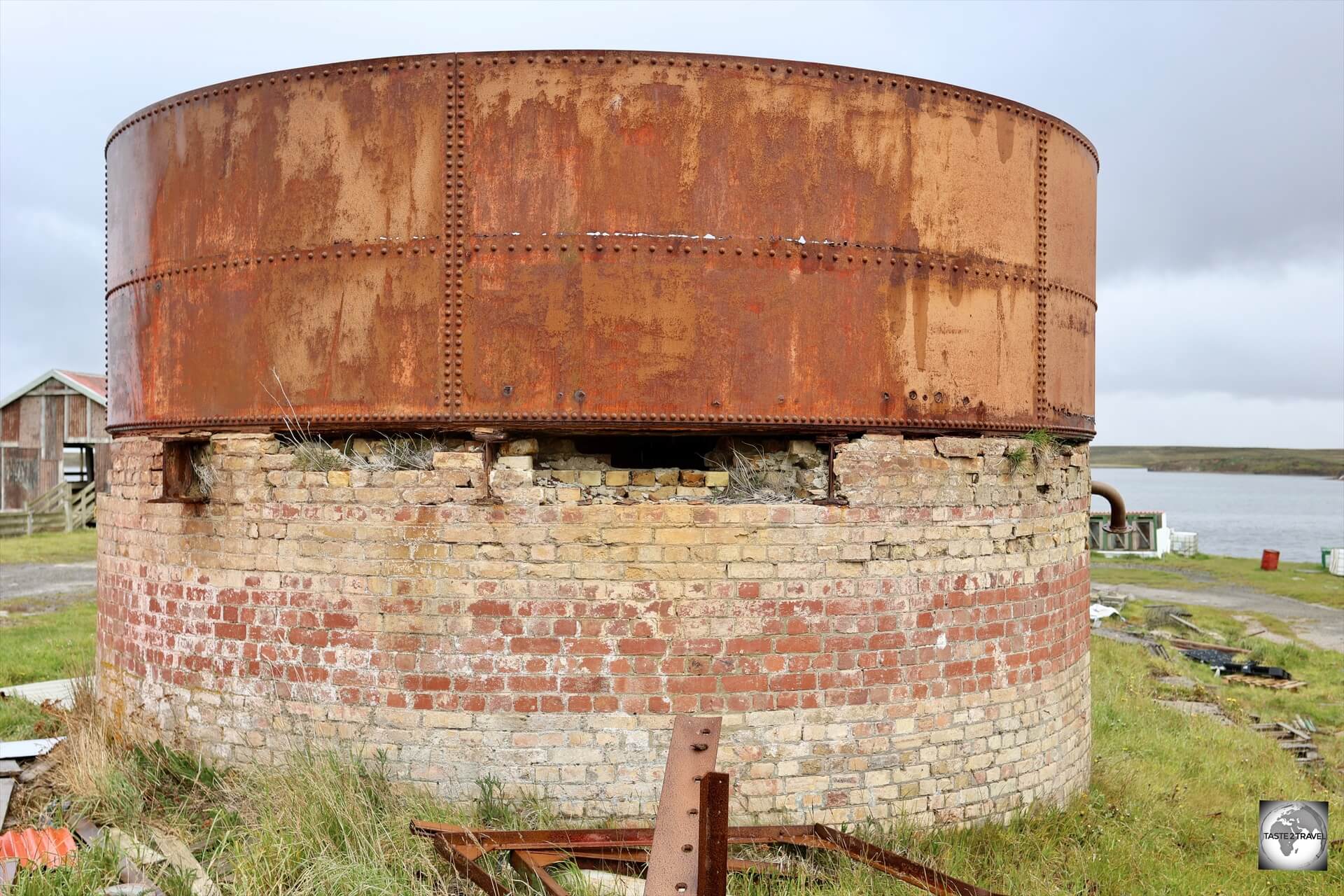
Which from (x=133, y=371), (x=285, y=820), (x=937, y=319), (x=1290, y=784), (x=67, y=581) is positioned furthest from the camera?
(x=67, y=581)

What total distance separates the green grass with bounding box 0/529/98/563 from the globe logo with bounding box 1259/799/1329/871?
20.8 m

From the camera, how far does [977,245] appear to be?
20.3 ft

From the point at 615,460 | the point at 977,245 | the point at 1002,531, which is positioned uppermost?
the point at 977,245

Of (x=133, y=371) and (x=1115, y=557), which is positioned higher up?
(x=133, y=371)

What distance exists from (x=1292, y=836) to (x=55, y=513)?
29.6 meters

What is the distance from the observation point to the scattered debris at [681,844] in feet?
12.1

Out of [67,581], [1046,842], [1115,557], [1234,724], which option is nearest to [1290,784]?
[1234,724]

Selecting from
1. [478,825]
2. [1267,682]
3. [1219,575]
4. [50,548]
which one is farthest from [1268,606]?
[50,548]

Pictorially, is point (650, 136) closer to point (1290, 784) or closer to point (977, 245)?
point (977, 245)

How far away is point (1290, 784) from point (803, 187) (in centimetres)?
702

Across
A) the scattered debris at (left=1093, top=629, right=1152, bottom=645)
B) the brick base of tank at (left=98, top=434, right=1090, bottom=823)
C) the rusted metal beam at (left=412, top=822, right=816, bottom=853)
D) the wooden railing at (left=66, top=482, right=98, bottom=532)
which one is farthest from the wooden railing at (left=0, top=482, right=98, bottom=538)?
the rusted metal beam at (left=412, top=822, right=816, bottom=853)

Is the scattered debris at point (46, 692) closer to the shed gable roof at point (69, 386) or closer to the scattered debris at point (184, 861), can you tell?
the scattered debris at point (184, 861)

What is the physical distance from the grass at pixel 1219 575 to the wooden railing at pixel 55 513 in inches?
1085

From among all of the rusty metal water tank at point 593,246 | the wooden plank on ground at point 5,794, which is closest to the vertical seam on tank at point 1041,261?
the rusty metal water tank at point 593,246
